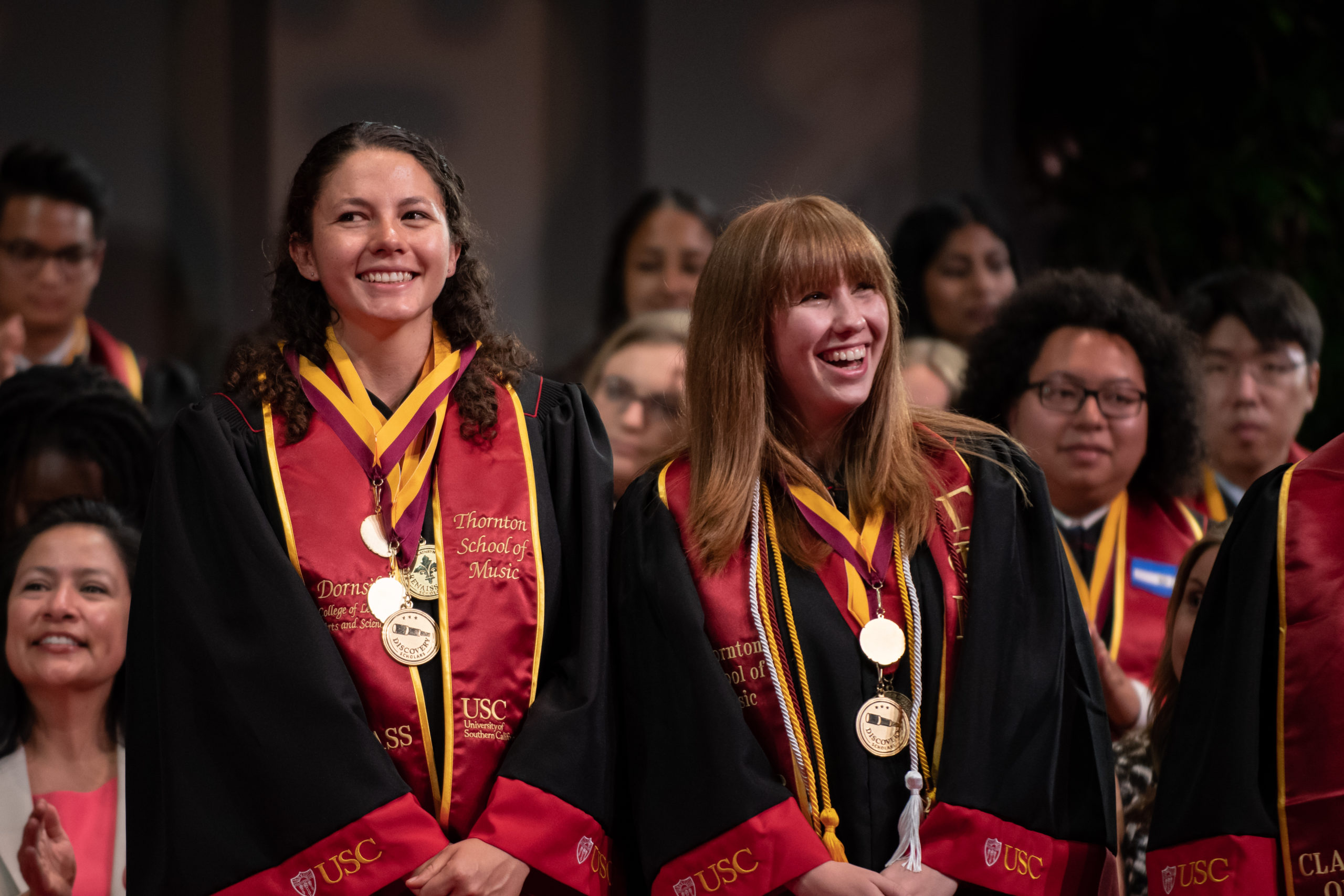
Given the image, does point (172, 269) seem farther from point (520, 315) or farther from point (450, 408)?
point (450, 408)

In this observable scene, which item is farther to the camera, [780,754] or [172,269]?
[172,269]

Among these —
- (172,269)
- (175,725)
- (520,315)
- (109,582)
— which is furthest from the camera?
(520,315)

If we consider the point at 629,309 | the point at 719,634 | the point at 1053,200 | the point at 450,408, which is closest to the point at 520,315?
the point at 629,309

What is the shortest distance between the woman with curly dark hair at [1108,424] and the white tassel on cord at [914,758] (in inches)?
43.0

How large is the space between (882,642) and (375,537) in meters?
0.90

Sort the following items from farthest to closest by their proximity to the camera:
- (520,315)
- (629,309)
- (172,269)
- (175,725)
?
(520,315)
(172,269)
(629,309)
(175,725)

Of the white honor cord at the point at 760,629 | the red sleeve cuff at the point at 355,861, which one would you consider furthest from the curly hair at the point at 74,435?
the white honor cord at the point at 760,629

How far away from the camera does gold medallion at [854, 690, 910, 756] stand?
2.42m

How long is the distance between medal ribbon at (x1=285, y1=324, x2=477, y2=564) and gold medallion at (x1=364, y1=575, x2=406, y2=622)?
0.06 metres

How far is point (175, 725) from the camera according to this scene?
243 cm

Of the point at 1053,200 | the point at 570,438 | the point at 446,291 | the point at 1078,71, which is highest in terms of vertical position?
the point at 1078,71

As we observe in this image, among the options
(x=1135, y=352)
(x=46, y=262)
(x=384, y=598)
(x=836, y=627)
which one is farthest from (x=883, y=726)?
(x=46, y=262)

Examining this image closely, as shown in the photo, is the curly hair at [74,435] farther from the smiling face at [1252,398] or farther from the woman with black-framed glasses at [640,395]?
the smiling face at [1252,398]

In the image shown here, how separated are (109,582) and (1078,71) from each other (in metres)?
4.27
